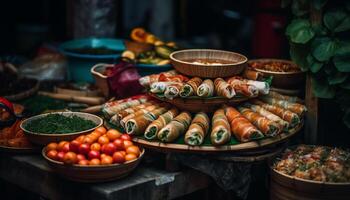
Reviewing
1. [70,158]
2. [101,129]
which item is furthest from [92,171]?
[101,129]

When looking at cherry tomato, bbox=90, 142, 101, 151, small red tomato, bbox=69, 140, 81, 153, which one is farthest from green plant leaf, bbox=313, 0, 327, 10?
small red tomato, bbox=69, 140, 81, 153

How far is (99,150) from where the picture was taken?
4383 mm

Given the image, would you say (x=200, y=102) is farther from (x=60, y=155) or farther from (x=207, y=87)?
(x=60, y=155)

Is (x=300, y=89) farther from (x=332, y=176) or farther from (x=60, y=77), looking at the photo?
(x=60, y=77)

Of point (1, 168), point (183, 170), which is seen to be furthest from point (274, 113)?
point (1, 168)

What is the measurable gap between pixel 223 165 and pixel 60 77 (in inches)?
121

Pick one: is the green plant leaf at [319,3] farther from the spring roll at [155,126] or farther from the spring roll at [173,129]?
the spring roll at [155,126]

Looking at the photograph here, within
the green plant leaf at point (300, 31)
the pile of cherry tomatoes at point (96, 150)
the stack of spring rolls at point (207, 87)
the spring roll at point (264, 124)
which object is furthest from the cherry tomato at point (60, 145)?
the green plant leaf at point (300, 31)

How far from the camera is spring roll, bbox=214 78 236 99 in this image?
187 inches

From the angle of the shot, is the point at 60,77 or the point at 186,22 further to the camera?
the point at 186,22

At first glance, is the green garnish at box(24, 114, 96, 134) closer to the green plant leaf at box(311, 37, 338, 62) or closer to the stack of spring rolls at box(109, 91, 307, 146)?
the stack of spring rolls at box(109, 91, 307, 146)

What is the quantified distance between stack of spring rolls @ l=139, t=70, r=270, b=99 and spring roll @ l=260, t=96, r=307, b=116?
0.89 ft

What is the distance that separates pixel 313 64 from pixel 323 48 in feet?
0.55

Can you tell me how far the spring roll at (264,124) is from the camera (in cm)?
462
